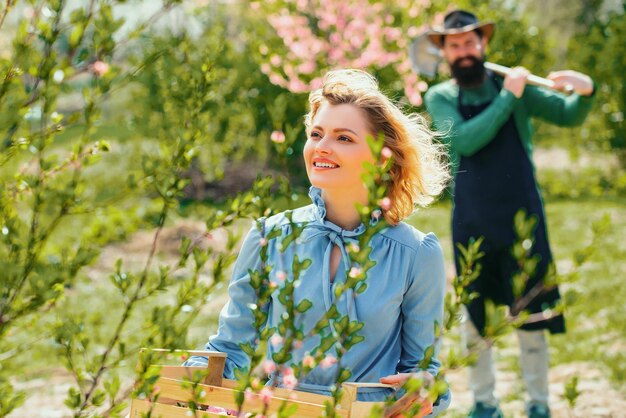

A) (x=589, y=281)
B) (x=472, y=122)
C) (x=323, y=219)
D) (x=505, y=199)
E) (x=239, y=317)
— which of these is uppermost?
(x=589, y=281)

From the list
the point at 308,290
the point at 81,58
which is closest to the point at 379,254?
the point at 308,290

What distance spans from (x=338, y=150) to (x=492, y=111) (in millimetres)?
1920

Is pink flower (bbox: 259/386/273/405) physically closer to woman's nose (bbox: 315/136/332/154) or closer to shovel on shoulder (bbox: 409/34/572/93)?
woman's nose (bbox: 315/136/332/154)

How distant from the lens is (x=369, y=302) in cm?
243

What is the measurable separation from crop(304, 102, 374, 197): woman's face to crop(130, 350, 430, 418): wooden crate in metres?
0.61

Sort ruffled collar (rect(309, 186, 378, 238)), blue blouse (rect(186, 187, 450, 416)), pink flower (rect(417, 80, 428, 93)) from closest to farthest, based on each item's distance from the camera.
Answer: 1. blue blouse (rect(186, 187, 450, 416))
2. ruffled collar (rect(309, 186, 378, 238))
3. pink flower (rect(417, 80, 428, 93))

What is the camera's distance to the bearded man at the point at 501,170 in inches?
172

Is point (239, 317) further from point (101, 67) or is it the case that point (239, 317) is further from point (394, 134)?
point (101, 67)

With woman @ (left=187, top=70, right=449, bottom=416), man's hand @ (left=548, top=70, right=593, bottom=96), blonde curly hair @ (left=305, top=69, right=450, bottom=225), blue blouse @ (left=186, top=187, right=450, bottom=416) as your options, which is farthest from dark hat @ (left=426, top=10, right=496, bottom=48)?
blue blouse @ (left=186, top=187, right=450, bottom=416)

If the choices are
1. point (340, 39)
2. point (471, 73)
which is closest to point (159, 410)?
point (471, 73)

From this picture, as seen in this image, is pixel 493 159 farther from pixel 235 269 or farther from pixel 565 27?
pixel 565 27

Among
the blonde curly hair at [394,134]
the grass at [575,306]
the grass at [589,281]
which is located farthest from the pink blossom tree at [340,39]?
the blonde curly hair at [394,134]

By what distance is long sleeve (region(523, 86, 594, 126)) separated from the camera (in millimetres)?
4363

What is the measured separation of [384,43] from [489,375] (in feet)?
36.5
